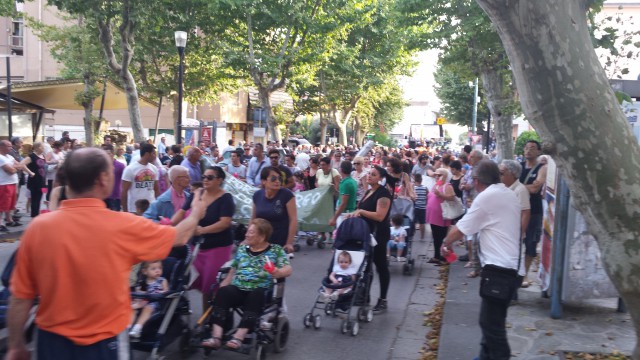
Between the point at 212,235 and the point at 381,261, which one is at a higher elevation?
the point at 212,235

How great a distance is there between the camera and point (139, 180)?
916 cm

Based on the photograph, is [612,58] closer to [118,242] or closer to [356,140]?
[118,242]

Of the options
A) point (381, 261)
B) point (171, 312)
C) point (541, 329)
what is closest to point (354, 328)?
point (381, 261)

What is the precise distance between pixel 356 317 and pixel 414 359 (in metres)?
1.26

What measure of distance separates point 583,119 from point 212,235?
12.2ft

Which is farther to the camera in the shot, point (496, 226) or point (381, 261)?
point (381, 261)

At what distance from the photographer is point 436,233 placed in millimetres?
10727

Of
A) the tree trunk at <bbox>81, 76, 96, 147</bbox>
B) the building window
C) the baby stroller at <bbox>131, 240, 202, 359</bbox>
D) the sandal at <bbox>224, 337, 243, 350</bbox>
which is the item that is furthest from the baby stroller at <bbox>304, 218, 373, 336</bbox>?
the building window

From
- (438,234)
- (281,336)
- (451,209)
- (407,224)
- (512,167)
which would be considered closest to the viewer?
(281,336)

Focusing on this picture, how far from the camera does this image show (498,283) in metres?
5.17

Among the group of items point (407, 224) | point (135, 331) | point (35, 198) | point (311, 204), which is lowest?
point (135, 331)

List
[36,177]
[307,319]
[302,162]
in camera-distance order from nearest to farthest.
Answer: [307,319] < [36,177] < [302,162]

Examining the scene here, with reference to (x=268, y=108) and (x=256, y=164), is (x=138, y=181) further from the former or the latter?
(x=268, y=108)

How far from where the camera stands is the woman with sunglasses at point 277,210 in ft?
22.5
